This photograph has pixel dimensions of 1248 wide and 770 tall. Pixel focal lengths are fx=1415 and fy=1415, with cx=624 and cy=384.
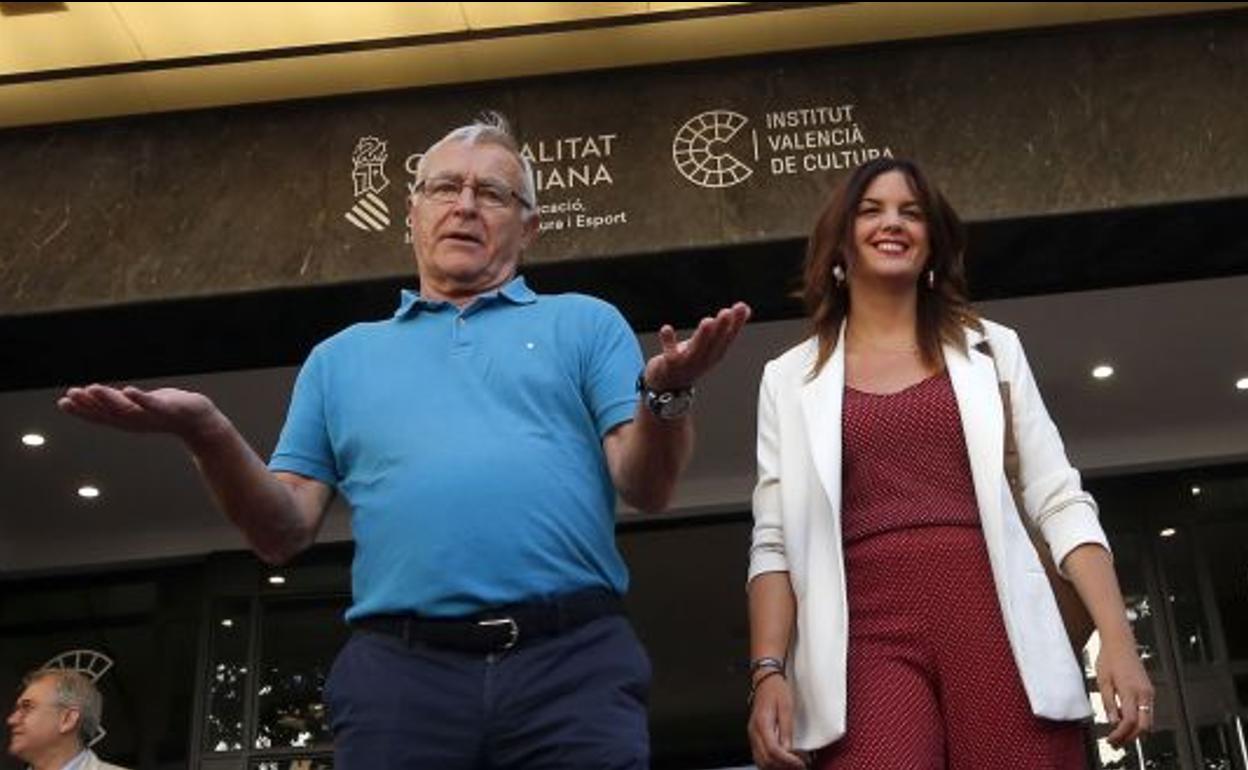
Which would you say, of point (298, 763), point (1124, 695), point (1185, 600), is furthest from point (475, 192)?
point (1185, 600)

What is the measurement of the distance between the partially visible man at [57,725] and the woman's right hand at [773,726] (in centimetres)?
384

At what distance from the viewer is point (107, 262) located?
5.57 m

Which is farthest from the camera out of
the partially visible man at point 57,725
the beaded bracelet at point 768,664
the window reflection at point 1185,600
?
the window reflection at point 1185,600

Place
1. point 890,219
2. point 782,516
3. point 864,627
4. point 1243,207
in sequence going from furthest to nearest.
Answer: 1. point 1243,207
2. point 890,219
3. point 782,516
4. point 864,627

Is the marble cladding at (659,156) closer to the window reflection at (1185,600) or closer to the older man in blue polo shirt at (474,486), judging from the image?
the older man in blue polo shirt at (474,486)

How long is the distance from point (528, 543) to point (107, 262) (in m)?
3.99

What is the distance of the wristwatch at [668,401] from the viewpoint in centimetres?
204

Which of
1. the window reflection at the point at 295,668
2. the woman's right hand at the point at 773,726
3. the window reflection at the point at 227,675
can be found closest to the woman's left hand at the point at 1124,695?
the woman's right hand at the point at 773,726

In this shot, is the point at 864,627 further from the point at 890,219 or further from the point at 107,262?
the point at 107,262

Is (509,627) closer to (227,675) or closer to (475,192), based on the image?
(475,192)

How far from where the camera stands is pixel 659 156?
5.51 metres

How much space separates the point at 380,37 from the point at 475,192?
310 centimetres

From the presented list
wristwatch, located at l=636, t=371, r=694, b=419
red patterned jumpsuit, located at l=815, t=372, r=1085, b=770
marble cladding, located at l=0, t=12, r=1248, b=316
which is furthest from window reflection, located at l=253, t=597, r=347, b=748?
wristwatch, located at l=636, t=371, r=694, b=419

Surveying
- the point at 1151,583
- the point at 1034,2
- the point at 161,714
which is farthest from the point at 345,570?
the point at 1034,2
